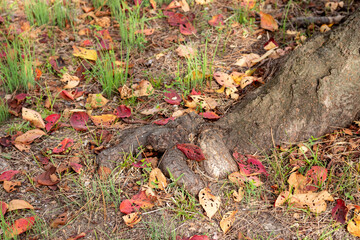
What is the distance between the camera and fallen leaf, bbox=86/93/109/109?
2.63 metres

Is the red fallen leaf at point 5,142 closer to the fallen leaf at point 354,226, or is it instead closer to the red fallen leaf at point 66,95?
the red fallen leaf at point 66,95

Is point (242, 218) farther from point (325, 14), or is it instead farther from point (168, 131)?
point (325, 14)

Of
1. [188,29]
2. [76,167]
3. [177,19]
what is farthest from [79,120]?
[177,19]

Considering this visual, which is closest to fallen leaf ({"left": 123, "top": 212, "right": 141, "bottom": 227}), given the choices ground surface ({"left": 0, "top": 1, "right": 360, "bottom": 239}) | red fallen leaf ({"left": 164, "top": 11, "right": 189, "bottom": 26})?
ground surface ({"left": 0, "top": 1, "right": 360, "bottom": 239})

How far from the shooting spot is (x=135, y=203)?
77.2 inches

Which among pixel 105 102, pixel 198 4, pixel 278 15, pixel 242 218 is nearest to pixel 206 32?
pixel 198 4

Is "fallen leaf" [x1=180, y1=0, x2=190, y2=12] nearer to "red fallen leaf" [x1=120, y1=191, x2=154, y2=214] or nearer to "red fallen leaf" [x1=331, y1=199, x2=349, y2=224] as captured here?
"red fallen leaf" [x1=120, y1=191, x2=154, y2=214]

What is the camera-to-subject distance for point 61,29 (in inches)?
136

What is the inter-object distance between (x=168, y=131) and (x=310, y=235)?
0.96 meters

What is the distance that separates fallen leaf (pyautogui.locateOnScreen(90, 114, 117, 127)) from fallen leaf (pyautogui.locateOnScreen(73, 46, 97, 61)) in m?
0.67

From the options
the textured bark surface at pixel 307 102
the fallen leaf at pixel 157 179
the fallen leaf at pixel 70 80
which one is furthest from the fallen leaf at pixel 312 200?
the fallen leaf at pixel 70 80

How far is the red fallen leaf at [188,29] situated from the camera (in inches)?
126

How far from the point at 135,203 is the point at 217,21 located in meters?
2.02

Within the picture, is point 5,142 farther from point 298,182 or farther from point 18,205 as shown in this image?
point 298,182
